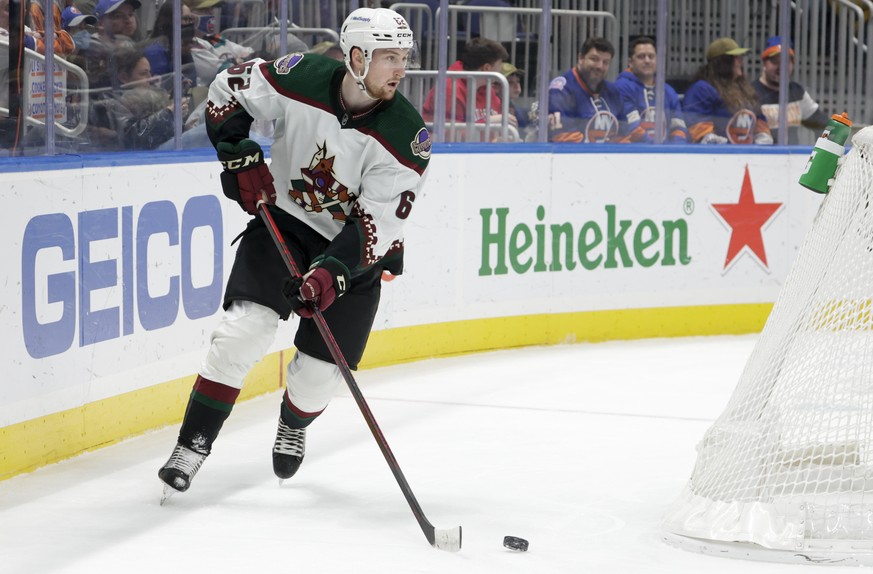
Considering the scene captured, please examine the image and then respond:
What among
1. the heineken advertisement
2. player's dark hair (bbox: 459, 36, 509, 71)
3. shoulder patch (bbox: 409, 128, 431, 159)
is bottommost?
the heineken advertisement

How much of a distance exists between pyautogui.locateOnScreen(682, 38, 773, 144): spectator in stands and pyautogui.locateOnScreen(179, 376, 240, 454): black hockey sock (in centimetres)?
389

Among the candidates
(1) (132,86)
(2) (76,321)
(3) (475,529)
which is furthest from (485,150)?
(3) (475,529)

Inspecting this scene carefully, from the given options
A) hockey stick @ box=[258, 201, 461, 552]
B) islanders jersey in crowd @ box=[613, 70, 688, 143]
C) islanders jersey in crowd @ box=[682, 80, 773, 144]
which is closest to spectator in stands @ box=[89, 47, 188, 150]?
hockey stick @ box=[258, 201, 461, 552]

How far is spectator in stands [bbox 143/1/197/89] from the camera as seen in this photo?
4.52m

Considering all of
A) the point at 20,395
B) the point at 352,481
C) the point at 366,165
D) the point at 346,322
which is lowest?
the point at 352,481

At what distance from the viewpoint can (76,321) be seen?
3857mm

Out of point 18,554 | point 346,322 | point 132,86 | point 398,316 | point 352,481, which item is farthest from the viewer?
point 398,316

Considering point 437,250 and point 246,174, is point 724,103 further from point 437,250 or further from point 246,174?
point 246,174

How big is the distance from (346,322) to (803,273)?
44.4 inches

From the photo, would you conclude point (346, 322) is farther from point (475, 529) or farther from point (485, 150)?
point (485, 150)

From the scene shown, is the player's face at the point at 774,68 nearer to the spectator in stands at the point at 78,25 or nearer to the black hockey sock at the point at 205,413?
the spectator in stands at the point at 78,25

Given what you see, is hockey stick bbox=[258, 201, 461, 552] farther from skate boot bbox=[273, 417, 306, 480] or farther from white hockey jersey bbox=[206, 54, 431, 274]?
skate boot bbox=[273, 417, 306, 480]

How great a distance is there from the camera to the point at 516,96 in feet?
20.5

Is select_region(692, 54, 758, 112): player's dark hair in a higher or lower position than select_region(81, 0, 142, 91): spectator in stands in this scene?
lower
